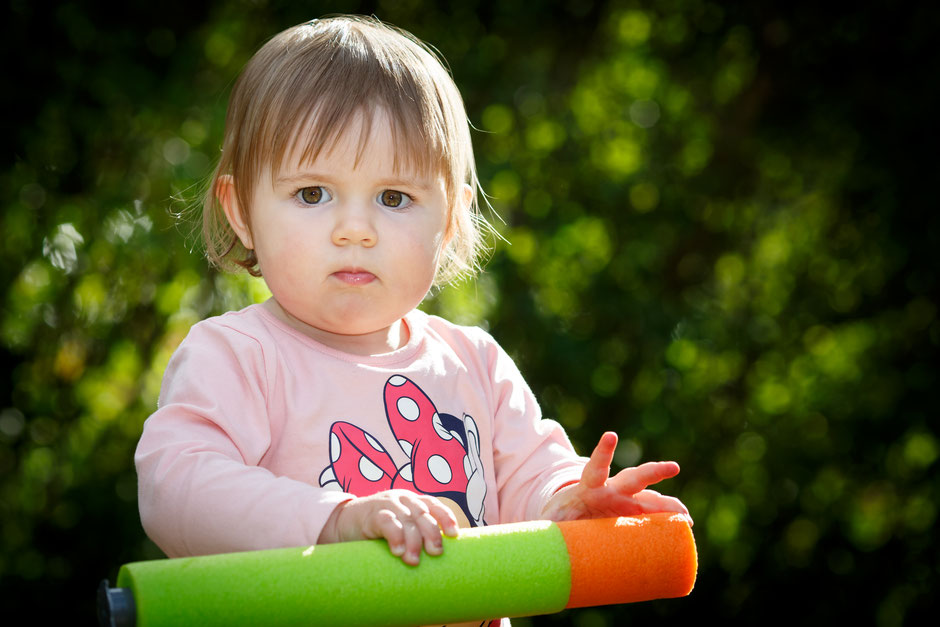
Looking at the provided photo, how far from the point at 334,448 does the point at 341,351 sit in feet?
0.56

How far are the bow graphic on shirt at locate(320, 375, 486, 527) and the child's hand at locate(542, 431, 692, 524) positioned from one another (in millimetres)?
127

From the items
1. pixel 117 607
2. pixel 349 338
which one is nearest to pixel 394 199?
pixel 349 338

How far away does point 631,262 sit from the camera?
299cm

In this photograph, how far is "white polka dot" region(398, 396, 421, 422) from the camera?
1.49m

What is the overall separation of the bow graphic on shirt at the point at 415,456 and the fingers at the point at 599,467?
0.55 feet

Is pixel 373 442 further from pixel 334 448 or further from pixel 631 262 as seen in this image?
pixel 631 262

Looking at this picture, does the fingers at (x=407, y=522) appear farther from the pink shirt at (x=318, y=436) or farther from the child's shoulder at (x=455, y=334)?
the child's shoulder at (x=455, y=334)

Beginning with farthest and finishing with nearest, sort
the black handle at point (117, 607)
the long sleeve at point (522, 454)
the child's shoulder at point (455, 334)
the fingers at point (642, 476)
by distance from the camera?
the child's shoulder at point (455, 334), the long sleeve at point (522, 454), the fingers at point (642, 476), the black handle at point (117, 607)

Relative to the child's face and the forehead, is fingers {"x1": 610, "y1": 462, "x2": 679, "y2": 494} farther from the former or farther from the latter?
the forehead

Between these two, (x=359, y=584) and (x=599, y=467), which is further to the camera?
(x=599, y=467)

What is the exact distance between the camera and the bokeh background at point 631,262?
110 inches

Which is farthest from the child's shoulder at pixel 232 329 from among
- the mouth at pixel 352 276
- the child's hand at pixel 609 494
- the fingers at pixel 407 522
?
the child's hand at pixel 609 494

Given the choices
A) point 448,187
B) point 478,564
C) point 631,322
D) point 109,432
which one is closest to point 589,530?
point 478,564

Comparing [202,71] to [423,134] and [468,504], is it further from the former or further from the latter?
[468,504]
